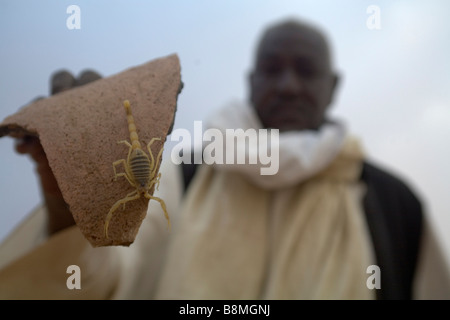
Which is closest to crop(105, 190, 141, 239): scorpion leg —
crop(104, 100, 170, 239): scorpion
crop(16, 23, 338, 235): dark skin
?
crop(104, 100, 170, 239): scorpion

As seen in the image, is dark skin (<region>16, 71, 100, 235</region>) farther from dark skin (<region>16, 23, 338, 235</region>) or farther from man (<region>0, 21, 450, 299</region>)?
dark skin (<region>16, 23, 338, 235</region>)

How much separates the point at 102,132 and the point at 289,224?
624mm

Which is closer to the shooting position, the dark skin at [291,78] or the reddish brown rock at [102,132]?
the reddish brown rock at [102,132]

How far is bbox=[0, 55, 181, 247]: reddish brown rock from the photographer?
253 millimetres

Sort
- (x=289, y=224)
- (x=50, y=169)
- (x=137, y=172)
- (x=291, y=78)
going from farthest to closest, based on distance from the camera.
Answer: (x=291, y=78)
(x=289, y=224)
(x=50, y=169)
(x=137, y=172)

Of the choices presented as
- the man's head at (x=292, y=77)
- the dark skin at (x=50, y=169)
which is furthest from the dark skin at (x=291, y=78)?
the dark skin at (x=50, y=169)

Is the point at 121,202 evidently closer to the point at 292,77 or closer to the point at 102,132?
the point at 102,132

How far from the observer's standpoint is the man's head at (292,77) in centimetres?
100

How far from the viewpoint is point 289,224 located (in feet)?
2.69

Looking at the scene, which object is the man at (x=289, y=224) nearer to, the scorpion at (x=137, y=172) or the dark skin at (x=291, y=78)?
the dark skin at (x=291, y=78)

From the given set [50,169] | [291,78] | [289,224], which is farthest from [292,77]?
[50,169]
